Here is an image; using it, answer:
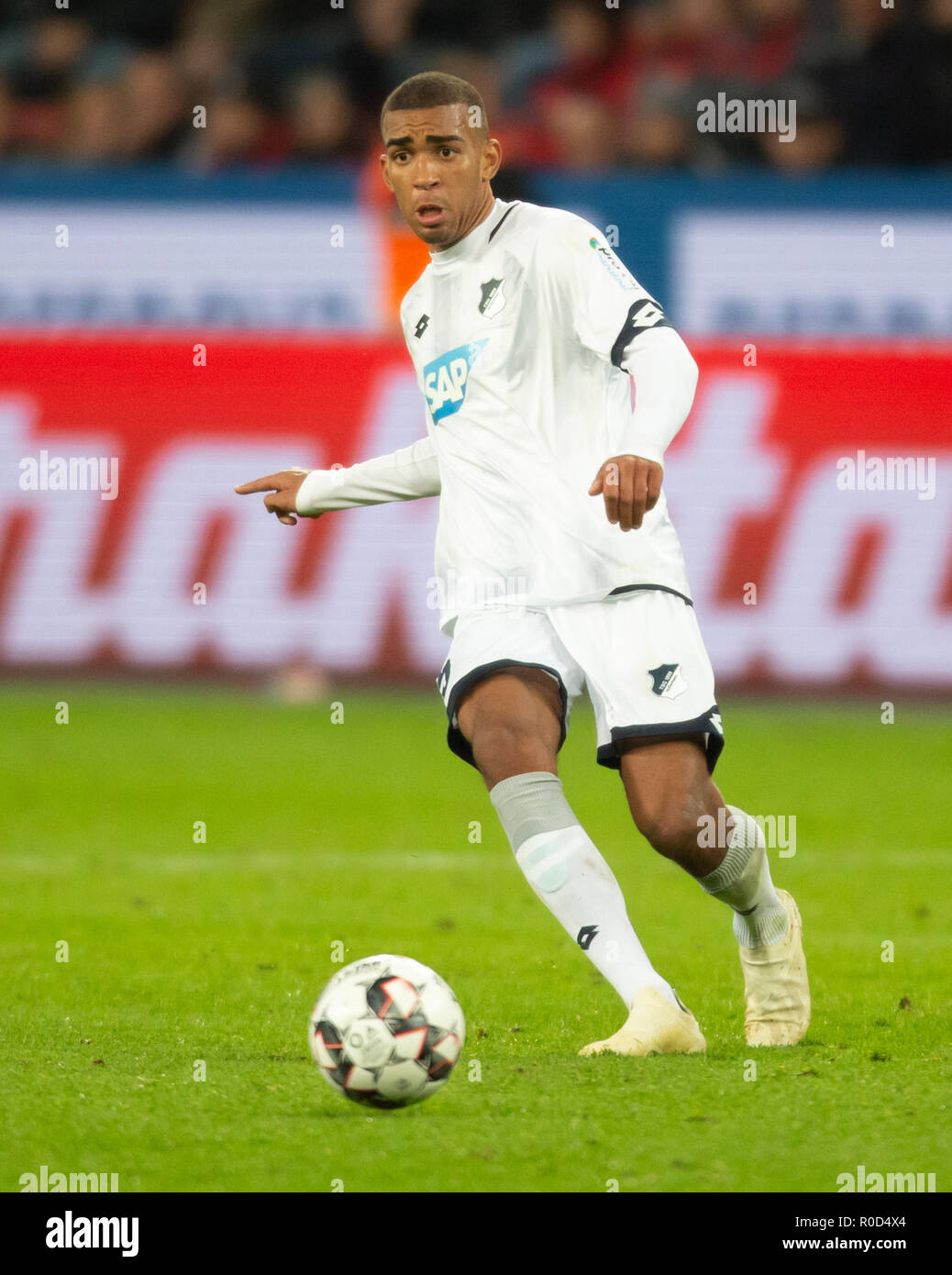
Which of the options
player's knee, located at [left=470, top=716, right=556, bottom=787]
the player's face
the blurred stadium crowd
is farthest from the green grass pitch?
the blurred stadium crowd

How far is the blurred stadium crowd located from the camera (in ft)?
46.2

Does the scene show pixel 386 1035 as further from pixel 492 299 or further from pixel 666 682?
pixel 492 299

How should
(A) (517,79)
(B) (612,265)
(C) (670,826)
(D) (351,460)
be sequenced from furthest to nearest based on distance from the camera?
1. (A) (517,79)
2. (D) (351,460)
3. (B) (612,265)
4. (C) (670,826)

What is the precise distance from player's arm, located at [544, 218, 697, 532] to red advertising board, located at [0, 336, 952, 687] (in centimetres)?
690

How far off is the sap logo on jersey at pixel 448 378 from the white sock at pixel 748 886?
1.13 metres

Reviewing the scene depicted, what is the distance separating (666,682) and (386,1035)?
1014mm

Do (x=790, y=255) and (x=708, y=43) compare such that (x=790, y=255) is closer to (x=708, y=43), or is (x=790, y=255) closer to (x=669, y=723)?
(x=708, y=43)

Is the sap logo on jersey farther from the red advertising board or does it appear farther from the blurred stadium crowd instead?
the blurred stadium crowd

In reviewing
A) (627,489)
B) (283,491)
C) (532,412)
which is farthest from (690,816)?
(283,491)

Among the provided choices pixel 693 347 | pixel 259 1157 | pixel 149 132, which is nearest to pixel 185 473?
pixel 693 347

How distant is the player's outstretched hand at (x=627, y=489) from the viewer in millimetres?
4125

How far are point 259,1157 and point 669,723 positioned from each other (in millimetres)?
1349

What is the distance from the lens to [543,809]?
4484 millimetres

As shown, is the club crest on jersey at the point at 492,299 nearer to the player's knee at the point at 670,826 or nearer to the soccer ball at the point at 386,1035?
the player's knee at the point at 670,826
